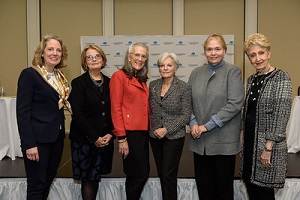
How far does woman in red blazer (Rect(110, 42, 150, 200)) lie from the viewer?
2.15m

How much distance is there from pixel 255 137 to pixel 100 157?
42.0 inches

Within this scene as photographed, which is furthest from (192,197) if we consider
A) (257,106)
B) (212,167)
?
(257,106)

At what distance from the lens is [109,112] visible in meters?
2.24

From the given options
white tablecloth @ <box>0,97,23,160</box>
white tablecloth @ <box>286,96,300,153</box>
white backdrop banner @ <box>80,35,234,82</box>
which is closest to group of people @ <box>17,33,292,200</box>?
white tablecloth @ <box>0,97,23,160</box>

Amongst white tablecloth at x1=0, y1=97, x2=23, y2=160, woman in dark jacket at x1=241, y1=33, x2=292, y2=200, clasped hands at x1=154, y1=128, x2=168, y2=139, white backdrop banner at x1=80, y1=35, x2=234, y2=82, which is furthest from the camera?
white backdrop banner at x1=80, y1=35, x2=234, y2=82

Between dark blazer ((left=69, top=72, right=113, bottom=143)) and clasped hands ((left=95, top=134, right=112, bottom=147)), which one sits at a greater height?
dark blazer ((left=69, top=72, right=113, bottom=143))

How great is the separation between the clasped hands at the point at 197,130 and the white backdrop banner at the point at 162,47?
3.84 metres

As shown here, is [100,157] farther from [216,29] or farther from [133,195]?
[216,29]

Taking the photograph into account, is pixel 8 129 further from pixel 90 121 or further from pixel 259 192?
pixel 259 192

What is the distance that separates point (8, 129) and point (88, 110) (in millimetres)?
1854

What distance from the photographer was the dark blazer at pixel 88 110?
215cm

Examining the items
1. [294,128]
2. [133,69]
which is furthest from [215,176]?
[294,128]

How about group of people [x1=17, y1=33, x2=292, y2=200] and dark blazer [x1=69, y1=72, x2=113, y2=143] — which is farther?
dark blazer [x1=69, y1=72, x2=113, y2=143]

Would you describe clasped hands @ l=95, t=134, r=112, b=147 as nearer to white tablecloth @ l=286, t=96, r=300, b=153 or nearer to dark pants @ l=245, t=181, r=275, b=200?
dark pants @ l=245, t=181, r=275, b=200
